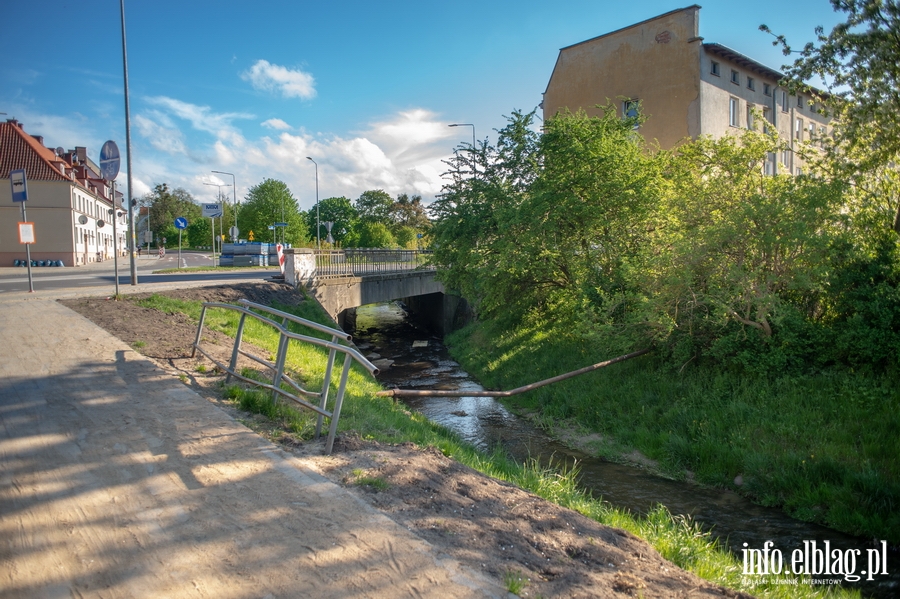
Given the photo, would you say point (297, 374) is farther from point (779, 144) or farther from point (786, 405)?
point (779, 144)

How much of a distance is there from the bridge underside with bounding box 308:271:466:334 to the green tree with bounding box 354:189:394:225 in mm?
68313

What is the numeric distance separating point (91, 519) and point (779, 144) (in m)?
15.7

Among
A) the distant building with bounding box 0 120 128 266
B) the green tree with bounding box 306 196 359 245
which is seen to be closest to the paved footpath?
the distant building with bounding box 0 120 128 266

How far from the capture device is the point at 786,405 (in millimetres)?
10969

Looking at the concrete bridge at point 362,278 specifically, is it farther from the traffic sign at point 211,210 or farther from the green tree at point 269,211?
the green tree at point 269,211

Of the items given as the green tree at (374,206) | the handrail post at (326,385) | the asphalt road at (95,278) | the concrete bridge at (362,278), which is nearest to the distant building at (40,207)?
the asphalt road at (95,278)

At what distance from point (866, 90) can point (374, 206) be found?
330 ft

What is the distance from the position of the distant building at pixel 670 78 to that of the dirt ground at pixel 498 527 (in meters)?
23.5

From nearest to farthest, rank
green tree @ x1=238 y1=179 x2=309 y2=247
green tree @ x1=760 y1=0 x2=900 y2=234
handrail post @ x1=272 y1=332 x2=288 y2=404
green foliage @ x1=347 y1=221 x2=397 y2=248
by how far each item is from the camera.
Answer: handrail post @ x1=272 y1=332 x2=288 y2=404 < green tree @ x1=760 y1=0 x2=900 y2=234 < green foliage @ x1=347 y1=221 x2=397 y2=248 < green tree @ x1=238 y1=179 x2=309 y2=247

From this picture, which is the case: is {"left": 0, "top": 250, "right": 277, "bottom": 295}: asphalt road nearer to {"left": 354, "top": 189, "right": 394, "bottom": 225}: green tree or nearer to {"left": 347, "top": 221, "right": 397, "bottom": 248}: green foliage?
{"left": 347, "top": 221, "right": 397, "bottom": 248}: green foliage

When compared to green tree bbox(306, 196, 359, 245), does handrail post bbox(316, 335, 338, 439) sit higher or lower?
lower

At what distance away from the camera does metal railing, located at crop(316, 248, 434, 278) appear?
76.2 ft

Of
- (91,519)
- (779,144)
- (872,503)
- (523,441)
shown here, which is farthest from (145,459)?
(779,144)

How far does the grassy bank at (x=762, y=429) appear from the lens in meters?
8.74
